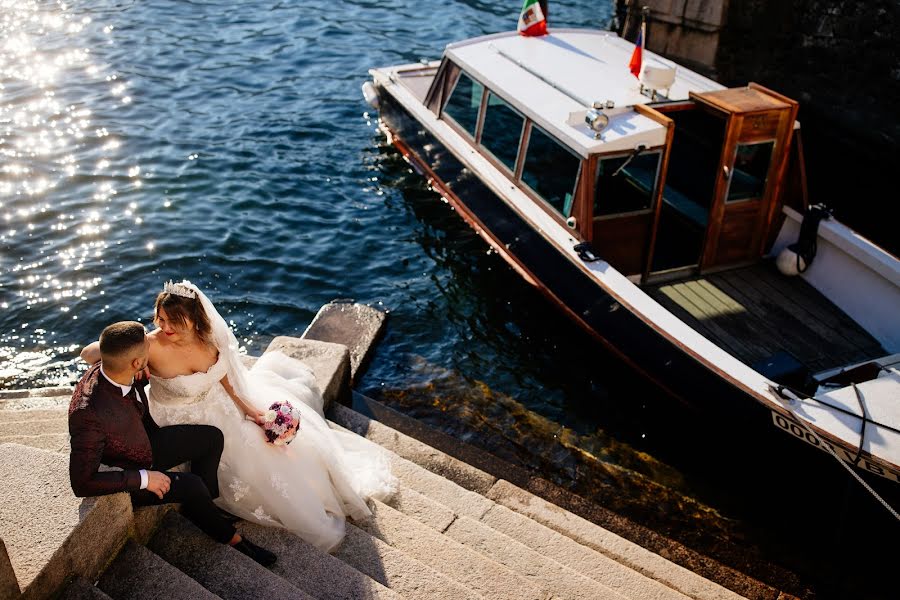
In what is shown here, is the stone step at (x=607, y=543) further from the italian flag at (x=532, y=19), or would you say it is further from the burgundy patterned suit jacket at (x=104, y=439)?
the italian flag at (x=532, y=19)

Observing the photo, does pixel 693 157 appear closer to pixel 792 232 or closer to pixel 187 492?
pixel 792 232

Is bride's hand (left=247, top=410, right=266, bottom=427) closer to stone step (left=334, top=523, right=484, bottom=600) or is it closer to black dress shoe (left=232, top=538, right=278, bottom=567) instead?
black dress shoe (left=232, top=538, right=278, bottom=567)

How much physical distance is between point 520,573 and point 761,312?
453cm

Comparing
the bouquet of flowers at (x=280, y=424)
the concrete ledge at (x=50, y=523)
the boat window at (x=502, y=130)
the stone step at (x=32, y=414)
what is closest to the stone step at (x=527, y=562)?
the bouquet of flowers at (x=280, y=424)

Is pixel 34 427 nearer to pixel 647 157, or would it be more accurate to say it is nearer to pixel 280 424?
pixel 280 424

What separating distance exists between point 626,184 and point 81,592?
21.2ft

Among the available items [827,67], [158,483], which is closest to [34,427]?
[158,483]

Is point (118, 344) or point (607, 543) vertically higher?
point (118, 344)

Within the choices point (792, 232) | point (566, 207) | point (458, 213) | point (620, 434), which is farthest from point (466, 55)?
point (620, 434)

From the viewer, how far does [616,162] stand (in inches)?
325

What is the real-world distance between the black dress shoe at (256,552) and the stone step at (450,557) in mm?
805

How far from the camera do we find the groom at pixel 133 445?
4016 millimetres

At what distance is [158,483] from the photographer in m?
4.23

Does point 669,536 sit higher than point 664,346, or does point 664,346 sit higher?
point 664,346
